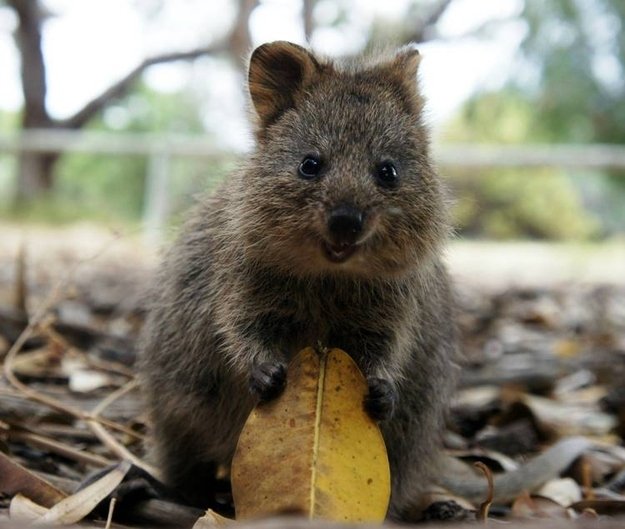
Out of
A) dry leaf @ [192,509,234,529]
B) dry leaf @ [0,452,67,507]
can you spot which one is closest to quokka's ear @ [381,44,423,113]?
dry leaf @ [192,509,234,529]

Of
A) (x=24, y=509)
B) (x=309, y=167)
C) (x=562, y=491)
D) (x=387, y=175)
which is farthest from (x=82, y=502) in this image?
(x=562, y=491)

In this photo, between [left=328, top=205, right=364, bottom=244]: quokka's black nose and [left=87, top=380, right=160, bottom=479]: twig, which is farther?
[left=87, top=380, right=160, bottom=479]: twig

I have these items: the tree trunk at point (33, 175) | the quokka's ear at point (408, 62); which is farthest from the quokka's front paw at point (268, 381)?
the tree trunk at point (33, 175)

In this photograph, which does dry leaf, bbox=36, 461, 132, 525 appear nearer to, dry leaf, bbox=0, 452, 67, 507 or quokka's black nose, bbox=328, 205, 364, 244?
dry leaf, bbox=0, 452, 67, 507

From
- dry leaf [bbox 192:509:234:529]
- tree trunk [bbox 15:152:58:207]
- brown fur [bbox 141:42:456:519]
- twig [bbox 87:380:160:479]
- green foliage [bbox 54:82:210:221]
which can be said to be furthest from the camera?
green foliage [bbox 54:82:210:221]

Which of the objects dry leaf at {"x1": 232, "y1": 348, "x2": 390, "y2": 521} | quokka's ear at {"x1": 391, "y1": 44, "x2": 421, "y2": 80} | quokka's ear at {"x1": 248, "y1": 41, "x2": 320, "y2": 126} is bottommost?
dry leaf at {"x1": 232, "y1": 348, "x2": 390, "y2": 521}

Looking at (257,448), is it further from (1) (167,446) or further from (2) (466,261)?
(2) (466,261)

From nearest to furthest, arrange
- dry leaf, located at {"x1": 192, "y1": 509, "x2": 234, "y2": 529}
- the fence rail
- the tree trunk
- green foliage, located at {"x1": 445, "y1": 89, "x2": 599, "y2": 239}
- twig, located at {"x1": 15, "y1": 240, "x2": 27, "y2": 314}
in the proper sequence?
dry leaf, located at {"x1": 192, "y1": 509, "x2": 234, "y2": 529} < twig, located at {"x1": 15, "y1": 240, "x2": 27, "y2": 314} < the fence rail < green foliage, located at {"x1": 445, "y1": 89, "x2": 599, "y2": 239} < the tree trunk

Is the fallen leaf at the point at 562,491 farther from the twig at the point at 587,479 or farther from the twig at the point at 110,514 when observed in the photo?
the twig at the point at 110,514
